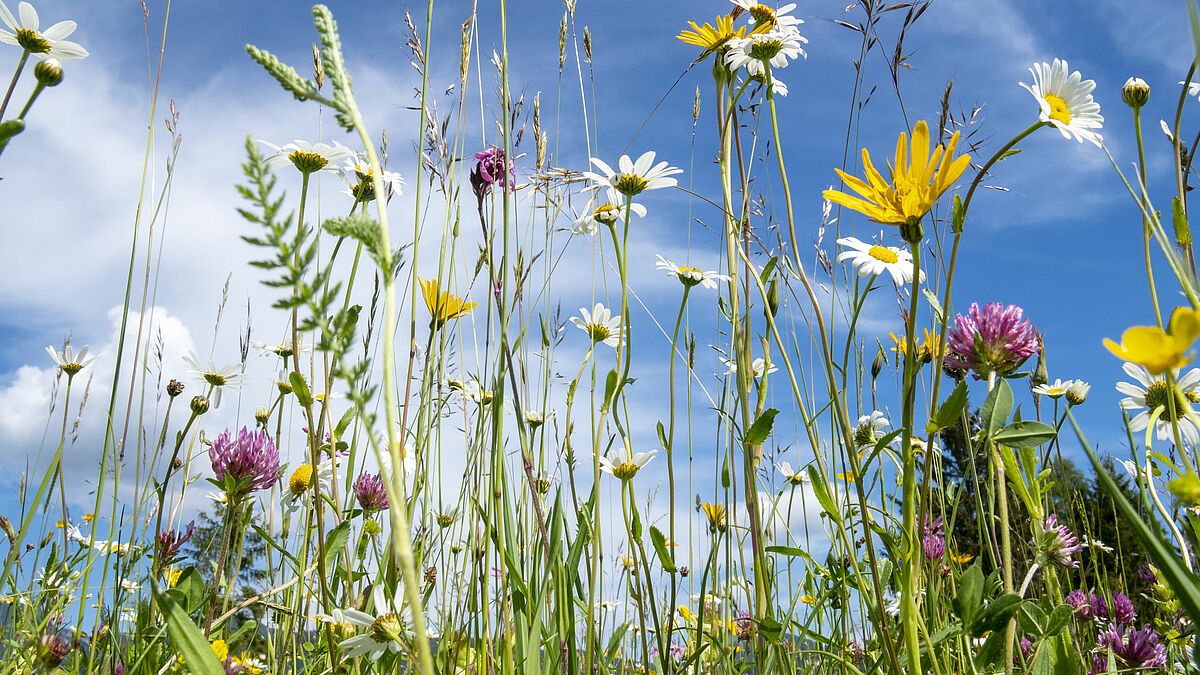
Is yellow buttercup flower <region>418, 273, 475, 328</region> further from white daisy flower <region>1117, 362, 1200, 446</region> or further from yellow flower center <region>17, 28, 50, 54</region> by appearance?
white daisy flower <region>1117, 362, 1200, 446</region>

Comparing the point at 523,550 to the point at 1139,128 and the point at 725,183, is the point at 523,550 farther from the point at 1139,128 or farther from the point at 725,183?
the point at 1139,128

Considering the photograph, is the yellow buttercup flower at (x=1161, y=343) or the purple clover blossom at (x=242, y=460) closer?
the yellow buttercup flower at (x=1161, y=343)

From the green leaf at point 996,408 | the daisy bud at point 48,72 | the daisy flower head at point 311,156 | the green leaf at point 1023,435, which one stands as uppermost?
the daisy flower head at point 311,156

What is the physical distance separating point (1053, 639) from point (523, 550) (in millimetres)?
666

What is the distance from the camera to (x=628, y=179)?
3.79 ft

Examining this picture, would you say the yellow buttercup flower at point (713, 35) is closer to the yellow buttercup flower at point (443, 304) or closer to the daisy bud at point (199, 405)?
the yellow buttercup flower at point (443, 304)

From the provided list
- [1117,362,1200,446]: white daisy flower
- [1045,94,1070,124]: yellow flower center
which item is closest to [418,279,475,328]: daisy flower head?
[1045,94,1070,124]: yellow flower center

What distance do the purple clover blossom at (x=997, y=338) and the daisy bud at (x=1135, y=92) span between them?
596 millimetres

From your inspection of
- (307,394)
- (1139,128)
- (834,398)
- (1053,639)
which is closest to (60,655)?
(307,394)

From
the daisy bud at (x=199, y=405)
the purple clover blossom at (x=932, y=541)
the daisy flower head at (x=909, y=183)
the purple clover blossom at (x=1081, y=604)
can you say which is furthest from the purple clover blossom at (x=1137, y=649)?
the daisy bud at (x=199, y=405)

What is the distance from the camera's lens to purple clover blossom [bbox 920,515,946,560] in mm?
957

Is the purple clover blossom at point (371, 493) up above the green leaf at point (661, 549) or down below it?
above

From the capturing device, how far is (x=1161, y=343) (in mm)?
248

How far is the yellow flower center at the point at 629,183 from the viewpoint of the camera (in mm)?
1154
